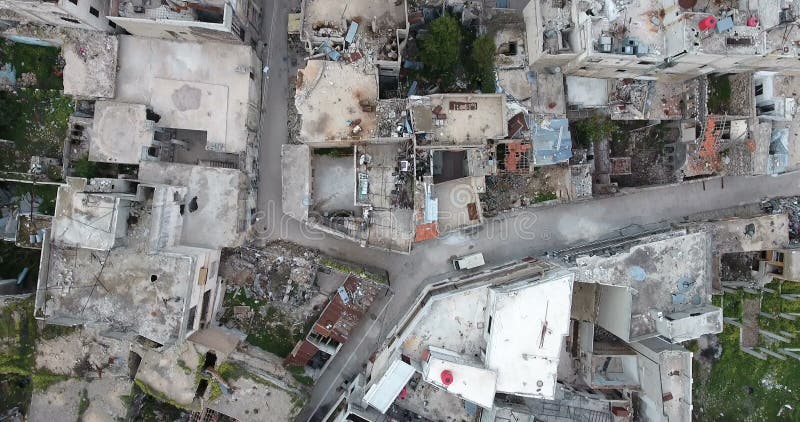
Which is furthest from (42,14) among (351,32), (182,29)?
(351,32)

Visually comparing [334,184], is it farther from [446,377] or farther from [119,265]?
[446,377]

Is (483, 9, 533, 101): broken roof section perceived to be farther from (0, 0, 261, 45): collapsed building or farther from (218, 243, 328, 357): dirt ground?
(218, 243, 328, 357): dirt ground

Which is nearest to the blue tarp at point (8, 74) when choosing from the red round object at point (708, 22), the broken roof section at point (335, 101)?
the broken roof section at point (335, 101)

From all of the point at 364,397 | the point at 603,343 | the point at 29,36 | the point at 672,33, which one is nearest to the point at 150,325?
the point at 364,397

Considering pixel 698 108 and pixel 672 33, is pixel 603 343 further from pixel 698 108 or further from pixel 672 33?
pixel 672 33

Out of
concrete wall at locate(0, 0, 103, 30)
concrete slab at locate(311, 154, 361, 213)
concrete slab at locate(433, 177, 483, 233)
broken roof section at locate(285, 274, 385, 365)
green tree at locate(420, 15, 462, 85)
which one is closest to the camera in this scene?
concrete wall at locate(0, 0, 103, 30)

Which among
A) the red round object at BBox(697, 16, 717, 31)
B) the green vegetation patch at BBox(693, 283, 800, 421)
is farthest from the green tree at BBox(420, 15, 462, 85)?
the green vegetation patch at BBox(693, 283, 800, 421)
